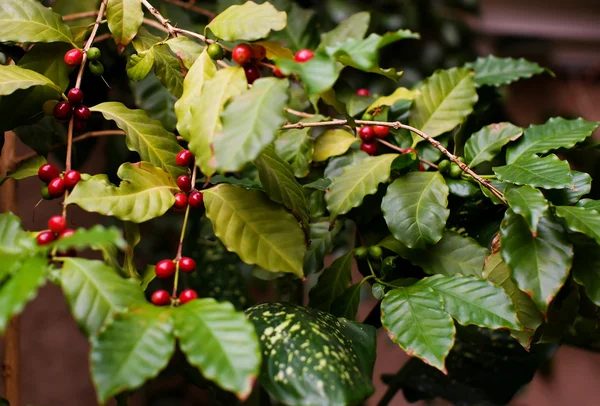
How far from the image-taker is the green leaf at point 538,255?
0.53 metres

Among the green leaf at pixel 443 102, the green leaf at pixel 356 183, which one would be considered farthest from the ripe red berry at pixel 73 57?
the green leaf at pixel 443 102

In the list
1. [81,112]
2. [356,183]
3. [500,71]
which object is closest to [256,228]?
[356,183]

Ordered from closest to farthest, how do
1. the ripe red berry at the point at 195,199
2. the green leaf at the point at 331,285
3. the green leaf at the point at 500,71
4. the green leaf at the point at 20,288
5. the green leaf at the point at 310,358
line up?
the green leaf at the point at 20,288, the green leaf at the point at 310,358, the ripe red berry at the point at 195,199, the green leaf at the point at 331,285, the green leaf at the point at 500,71

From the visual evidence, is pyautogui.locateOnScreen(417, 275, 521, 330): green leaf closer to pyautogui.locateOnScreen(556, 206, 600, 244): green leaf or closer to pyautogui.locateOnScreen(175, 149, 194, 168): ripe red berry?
pyautogui.locateOnScreen(556, 206, 600, 244): green leaf

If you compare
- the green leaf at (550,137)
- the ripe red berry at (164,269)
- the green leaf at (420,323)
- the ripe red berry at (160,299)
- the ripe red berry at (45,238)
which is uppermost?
the ripe red berry at (45,238)

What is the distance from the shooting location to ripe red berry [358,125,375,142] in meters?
0.73

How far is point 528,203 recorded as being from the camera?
21.0 inches

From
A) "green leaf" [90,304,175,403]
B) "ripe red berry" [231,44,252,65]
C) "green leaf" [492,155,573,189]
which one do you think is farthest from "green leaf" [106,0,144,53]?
"green leaf" [492,155,573,189]

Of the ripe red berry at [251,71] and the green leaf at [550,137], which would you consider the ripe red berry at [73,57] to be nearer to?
the ripe red berry at [251,71]

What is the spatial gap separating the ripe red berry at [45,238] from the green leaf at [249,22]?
0.26 metres

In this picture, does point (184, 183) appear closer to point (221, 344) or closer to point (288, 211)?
point (288, 211)

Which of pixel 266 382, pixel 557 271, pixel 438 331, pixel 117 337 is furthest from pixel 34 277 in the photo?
pixel 557 271

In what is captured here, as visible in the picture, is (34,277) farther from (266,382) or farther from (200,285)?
(200,285)

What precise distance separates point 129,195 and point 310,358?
0.78 ft
